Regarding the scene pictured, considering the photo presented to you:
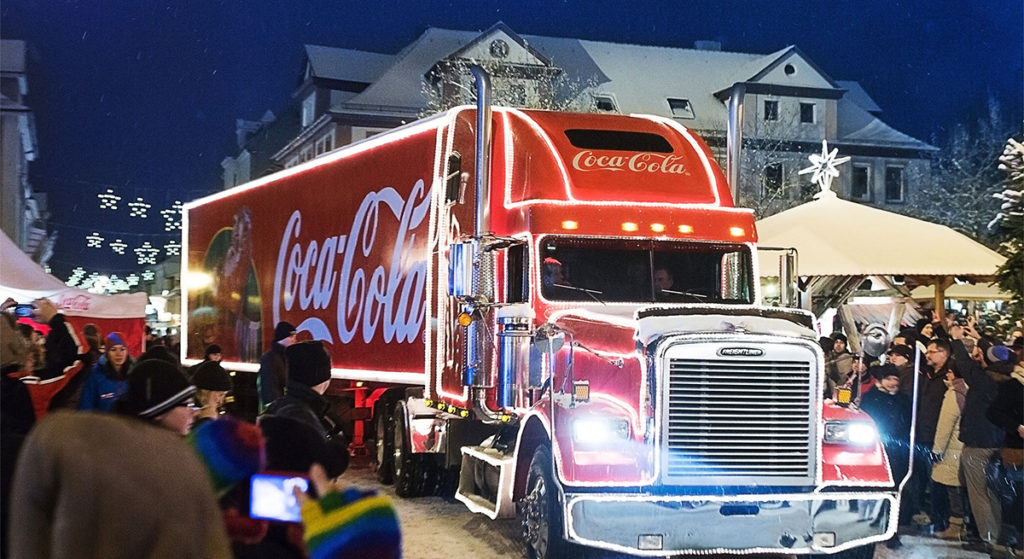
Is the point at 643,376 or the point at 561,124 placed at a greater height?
the point at 561,124

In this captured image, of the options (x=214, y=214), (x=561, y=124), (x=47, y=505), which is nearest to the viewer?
(x=47, y=505)

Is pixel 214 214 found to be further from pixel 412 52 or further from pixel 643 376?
pixel 412 52

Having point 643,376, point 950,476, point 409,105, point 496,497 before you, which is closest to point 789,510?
point 643,376

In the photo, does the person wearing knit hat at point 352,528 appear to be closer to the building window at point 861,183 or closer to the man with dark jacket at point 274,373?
the man with dark jacket at point 274,373

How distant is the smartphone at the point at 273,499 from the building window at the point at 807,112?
5901 centimetres

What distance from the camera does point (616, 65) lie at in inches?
2431

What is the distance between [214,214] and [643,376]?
13667 mm

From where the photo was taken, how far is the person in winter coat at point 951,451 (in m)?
11.4

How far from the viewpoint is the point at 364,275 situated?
14656 millimetres

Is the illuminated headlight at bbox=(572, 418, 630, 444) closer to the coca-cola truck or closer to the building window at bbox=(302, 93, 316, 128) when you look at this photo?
the coca-cola truck

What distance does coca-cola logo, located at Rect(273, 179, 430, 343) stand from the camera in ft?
43.4

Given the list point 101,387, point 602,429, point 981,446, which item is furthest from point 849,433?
point 101,387

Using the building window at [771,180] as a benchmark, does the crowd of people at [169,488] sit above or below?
below

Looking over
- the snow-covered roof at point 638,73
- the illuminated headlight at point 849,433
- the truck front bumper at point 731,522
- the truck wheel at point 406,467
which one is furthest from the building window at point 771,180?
the truck front bumper at point 731,522
